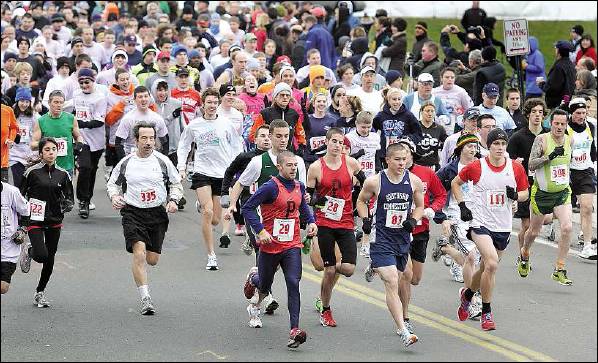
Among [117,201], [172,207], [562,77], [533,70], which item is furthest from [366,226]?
[533,70]

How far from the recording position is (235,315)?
1309cm

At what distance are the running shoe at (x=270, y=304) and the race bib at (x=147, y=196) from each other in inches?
56.4

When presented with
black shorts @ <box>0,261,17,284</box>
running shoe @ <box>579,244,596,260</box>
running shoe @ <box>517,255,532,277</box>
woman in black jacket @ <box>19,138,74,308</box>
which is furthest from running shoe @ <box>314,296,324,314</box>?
running shoe @ <box>579,244,596,260</box>

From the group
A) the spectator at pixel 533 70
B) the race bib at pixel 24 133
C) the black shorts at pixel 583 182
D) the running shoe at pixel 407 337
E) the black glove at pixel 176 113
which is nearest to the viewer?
the running shoe at pixel 407 337

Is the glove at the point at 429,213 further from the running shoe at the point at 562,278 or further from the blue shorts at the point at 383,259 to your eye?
the running shoe at the point at 562,278

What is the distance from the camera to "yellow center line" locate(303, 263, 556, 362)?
11625 mm

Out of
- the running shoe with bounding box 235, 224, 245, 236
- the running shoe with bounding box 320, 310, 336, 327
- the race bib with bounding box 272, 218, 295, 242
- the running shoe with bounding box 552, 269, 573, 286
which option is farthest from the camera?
the running shoe with bounding box 235, 224, 245, 236

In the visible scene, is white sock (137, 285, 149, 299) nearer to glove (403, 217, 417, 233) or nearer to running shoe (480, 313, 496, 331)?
glove (403, 217, 417, 233)

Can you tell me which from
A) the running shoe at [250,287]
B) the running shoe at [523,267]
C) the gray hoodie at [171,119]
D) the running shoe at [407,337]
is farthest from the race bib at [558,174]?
the gray hoodie at [171,119]

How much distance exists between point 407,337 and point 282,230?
1.44 meters

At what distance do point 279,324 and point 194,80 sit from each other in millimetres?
8689

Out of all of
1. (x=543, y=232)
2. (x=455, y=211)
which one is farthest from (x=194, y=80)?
(x=455, y=211)

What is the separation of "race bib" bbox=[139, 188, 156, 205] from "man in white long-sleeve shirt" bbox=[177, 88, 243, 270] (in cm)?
232

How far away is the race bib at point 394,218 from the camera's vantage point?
474 inches
